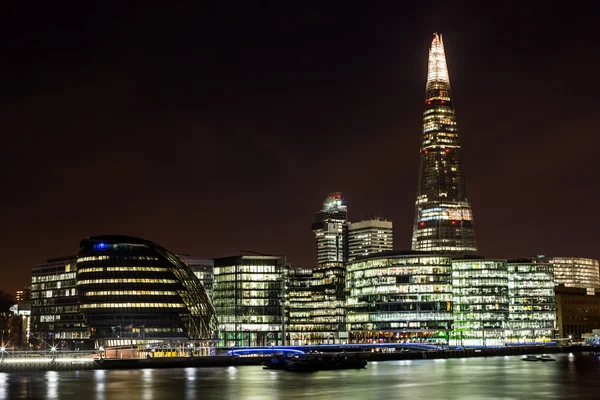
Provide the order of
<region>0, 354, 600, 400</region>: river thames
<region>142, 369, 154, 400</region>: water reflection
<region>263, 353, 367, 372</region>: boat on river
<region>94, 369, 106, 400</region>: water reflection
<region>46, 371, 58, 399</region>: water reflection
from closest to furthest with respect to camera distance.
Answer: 1. <region>142, 369, 154, 400</region>: water reflection
2. <region>0, 354, 600, 400</region>: river thames
3. <region>94, 369, 106, 400</region>: water reflection
4. <region>46, 371, 58, 399</region>: water reflection
5. <region>263, 353, 367, 372</region>: boat on river

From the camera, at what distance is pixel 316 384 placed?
123 metres

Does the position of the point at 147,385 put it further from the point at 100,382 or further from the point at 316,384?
the point at 316,384

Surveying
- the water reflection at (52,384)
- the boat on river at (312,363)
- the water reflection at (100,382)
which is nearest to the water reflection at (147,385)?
the water reflection at (100,382)

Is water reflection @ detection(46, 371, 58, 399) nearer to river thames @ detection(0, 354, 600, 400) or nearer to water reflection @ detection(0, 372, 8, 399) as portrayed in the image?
river thames @ detection(0, 354, 600, 400)

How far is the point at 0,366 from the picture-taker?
16362cm

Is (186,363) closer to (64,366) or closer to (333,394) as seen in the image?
(64,366)

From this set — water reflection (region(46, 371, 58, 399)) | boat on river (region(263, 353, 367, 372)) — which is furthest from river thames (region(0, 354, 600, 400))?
boat on river (region(263, 353, 367, 372))

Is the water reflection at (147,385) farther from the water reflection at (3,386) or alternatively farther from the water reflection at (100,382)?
the water reflection at (3,386)

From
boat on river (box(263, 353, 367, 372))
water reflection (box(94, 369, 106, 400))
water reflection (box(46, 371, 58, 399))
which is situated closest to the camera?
water reflection (box(94, 369, 106, 400))

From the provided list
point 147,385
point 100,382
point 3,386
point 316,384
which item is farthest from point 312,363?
point 3,386

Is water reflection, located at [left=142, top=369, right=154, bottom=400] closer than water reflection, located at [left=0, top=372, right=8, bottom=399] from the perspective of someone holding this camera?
Yes

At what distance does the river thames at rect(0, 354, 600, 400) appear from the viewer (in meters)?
105

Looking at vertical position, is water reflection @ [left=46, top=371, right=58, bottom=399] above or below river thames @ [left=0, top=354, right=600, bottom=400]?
above

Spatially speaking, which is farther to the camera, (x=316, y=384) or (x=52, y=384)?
(x=52, y=384)
